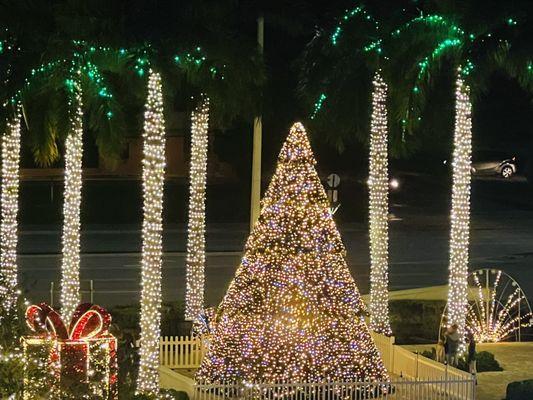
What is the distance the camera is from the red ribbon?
13.7 metres

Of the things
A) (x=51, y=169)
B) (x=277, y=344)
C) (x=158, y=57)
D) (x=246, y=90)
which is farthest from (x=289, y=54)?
(x=51, y=169)

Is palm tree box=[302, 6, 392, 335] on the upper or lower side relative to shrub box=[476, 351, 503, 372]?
upper

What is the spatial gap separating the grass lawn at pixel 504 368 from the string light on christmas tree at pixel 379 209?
1351 millimetres

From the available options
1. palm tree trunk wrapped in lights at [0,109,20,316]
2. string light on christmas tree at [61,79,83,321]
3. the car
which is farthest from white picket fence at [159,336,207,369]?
the car

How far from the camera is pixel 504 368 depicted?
21.7m

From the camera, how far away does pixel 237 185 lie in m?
60.9

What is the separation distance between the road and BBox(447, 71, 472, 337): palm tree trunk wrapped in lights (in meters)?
7.65

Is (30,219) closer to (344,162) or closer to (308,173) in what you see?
(344,162)

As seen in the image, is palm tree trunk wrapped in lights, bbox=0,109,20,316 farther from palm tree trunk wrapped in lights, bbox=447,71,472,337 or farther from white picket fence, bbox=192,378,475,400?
palm tree trunk wrapped in lights, bbox=447,71,472,337

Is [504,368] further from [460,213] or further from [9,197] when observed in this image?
[9,197]

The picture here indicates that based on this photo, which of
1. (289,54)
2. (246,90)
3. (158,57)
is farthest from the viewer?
(289,54)

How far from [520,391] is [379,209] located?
521cm

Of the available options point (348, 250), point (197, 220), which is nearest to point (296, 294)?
point (197, 220)

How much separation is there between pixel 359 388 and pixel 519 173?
51.4 metres
